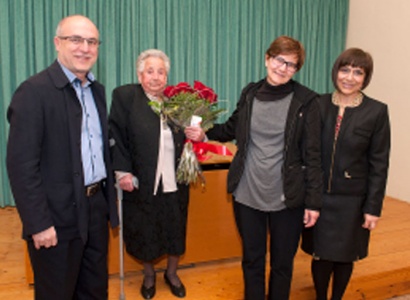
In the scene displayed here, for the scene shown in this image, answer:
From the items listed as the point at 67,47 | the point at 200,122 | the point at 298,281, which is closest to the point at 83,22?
the point at 67,47

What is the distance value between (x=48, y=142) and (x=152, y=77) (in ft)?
2.39

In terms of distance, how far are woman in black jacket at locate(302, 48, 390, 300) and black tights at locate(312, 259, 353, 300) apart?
9 centimetres

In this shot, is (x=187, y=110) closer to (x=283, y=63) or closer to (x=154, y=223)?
(x=283, y=63)

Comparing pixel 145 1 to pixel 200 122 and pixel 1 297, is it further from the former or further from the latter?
pixel 1 297

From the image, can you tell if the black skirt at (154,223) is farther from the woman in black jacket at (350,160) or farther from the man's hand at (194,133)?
the woman in black jacket at (350,160)

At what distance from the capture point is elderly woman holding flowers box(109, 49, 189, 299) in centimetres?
207

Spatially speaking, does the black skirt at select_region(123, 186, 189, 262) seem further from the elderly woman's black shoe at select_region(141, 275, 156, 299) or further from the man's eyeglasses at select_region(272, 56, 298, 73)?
the man's eyeglasses at select_region(272, 56, 298, 73)

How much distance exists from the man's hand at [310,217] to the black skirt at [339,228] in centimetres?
9

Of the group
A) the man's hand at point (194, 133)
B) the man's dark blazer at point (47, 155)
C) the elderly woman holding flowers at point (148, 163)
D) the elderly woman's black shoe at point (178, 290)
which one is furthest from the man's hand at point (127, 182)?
the elderly woman's black shoe at point (178, 290)

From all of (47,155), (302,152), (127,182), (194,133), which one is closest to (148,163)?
(127,182)

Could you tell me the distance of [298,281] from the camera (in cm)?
261

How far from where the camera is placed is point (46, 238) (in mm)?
A: 1499

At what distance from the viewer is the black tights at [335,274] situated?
2.09m

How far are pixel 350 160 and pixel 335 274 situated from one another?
666 millimetres
